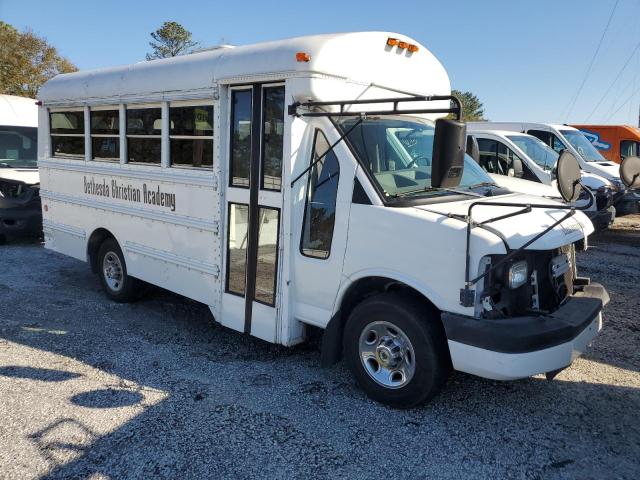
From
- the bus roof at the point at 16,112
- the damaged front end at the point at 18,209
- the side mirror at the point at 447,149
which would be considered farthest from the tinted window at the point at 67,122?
the bus roof at the point at 16,112

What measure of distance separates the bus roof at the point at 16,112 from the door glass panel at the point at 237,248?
871cm

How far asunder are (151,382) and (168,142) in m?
2.34

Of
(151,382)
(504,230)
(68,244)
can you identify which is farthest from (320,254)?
(68,244)

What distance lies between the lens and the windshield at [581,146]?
1282cm

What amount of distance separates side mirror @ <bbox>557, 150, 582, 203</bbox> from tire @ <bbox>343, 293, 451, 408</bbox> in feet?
4.29

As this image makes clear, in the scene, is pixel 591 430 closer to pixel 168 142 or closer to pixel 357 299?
pixel 357 299

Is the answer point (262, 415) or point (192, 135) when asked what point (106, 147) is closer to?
point (192, 135)

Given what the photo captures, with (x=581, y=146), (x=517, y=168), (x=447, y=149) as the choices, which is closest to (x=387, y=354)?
(x=447, y=149)

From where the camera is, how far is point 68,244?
719cm

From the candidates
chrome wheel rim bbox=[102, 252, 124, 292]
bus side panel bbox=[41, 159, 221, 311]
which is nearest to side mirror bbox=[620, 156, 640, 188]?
bus side panel bbox=[41, 159, 221, 311]

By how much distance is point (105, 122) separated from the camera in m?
6.23

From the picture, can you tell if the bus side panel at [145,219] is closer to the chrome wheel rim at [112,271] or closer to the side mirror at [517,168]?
the chrome wheel rim at [112,271]

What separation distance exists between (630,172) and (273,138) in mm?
2858

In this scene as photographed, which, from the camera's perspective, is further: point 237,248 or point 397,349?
point 237,248
